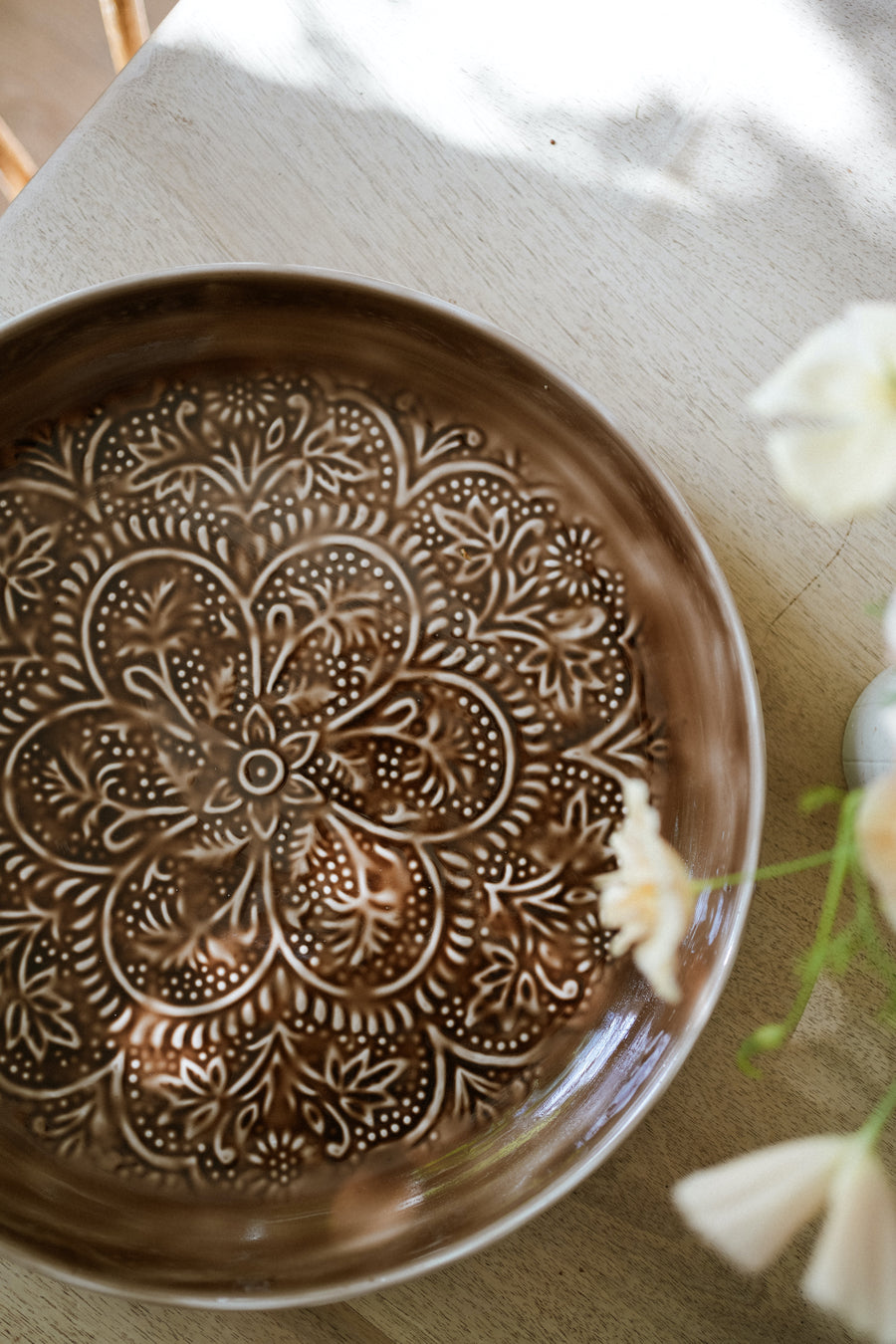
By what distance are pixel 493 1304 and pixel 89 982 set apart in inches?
11.9

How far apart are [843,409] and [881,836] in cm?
10

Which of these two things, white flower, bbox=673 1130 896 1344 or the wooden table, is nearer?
white flower, bbox=673 1130 896 1344

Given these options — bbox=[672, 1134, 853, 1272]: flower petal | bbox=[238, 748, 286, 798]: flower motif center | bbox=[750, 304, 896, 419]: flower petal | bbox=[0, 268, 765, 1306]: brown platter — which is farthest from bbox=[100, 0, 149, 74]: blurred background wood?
bbox=[672, 1134, 853, 1272]: flower petal

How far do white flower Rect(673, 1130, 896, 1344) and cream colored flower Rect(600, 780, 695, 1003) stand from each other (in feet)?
0.15

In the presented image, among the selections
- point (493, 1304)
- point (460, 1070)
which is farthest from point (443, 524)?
point (493, 1304)

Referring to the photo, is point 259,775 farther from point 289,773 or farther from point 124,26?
point 124,26

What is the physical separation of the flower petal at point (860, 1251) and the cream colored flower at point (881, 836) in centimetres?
7

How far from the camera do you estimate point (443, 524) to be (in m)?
0.53

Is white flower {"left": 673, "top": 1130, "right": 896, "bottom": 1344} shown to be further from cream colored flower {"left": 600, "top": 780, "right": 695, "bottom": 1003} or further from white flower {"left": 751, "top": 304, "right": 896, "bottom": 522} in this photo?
white flower {"left": 751, "top": 304, "right": 896, "bottom": 522}

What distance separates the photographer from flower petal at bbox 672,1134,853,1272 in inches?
8.9

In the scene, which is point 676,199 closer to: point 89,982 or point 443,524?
point 443,524

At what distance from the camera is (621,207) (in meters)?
0.59

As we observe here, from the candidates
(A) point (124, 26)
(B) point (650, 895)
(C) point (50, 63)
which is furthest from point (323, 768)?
(C) point (50, 63)

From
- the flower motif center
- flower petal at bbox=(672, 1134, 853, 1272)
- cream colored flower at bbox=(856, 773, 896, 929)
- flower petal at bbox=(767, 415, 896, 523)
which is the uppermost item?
flower petal at bbox=(767, 415, 896, 523)
